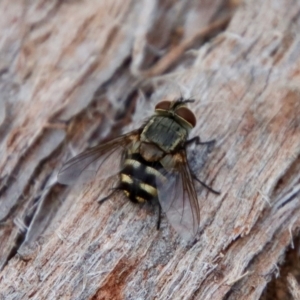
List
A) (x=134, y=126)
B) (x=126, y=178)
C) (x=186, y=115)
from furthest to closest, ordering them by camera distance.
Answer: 1. (x=134, y=126)
2. (x=186, y=115)
3. (x=126, y=178)

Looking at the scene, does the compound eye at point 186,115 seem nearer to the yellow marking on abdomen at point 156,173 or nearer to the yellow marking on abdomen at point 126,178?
the yellow marking on abdomen at point 156,173

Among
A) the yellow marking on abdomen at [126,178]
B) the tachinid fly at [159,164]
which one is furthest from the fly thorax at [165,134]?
the yellow marking on abdomen at [126,178]

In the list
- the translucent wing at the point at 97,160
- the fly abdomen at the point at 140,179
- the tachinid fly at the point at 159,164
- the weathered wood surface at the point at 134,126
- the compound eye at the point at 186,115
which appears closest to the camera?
the weathered wood surface at the point at 134,126

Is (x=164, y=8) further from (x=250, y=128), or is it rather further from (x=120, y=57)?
(x=250, y=128)

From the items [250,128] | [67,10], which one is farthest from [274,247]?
[67,10]

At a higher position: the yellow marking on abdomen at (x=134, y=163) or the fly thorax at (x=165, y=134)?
the fly thorax at (x=165, y=134)

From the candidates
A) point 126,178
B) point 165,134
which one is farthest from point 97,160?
point 165,134

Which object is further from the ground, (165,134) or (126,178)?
(165,134)

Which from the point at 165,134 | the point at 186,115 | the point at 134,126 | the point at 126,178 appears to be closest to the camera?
the point at 126,178

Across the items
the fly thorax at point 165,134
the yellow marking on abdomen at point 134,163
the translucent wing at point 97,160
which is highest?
the fly thorax at point 165,134

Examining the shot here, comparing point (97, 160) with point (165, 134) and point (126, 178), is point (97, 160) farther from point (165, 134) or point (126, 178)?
point (165, 134)
